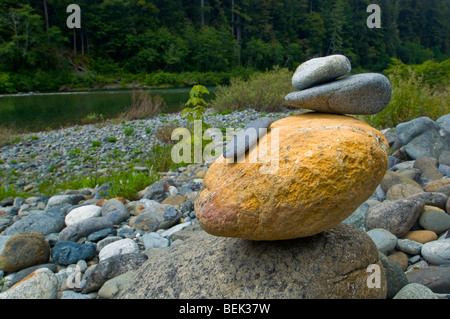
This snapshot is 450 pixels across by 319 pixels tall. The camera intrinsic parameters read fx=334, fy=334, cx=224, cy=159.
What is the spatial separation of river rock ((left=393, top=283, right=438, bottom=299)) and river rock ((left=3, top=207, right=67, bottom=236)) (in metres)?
3.82

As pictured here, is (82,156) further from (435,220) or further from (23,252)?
(435,220)

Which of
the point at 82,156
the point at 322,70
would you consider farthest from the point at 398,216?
the point at 82,156

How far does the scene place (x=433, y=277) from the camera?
8.58ft

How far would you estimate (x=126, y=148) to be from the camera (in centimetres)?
962

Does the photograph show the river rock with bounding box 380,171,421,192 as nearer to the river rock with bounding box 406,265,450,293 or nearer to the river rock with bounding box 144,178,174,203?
the river rock with bounding box 406,265,450,293

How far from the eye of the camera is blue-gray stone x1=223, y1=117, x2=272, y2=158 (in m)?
2.08

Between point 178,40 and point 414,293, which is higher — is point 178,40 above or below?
above

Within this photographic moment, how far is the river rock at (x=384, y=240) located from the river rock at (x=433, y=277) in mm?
398

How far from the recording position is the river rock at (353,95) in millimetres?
2209

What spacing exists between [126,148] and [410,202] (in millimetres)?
7811

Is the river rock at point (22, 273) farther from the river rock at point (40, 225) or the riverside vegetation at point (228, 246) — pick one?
the river rock at point (40, 225)

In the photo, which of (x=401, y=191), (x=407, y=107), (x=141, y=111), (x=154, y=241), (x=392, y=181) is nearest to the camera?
(x=154, y=241)

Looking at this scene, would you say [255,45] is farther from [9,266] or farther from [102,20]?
[9,266]

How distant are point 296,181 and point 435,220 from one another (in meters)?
2.48
